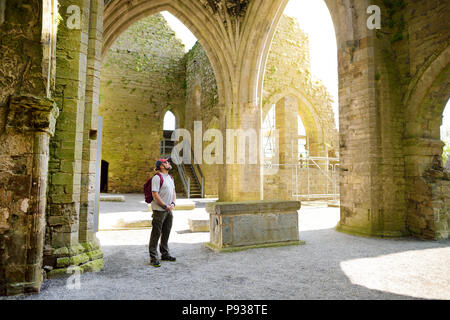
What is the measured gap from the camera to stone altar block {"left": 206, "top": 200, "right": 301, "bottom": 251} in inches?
172

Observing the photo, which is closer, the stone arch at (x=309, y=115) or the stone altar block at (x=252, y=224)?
the stone altar block at (x=252, y=224)

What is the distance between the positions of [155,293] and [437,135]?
626cm

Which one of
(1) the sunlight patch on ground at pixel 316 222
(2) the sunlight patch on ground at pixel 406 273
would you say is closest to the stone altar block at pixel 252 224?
(2) the sunlight patch on ground at pixel 406 273

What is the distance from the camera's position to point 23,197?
269 centimetres

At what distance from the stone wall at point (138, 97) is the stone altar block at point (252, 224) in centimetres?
1184

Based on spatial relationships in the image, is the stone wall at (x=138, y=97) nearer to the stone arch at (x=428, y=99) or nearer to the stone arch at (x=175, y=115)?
the stone arch at (x=175, y=115)

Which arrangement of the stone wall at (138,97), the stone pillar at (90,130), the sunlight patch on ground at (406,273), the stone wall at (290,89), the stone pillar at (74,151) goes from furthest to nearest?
the stone wall at (138,97) → the stone wall at (290,89) → the stone pillar at (90,130) → the stone pillar at (74,151) → the sunlight patch on ground at (406,273)

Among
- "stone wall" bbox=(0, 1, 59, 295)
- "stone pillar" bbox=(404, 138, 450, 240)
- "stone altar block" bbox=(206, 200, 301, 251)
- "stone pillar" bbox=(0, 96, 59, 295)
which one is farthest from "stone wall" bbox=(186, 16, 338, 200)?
"stone pillar" bbox=(0, 96, 59, 295)

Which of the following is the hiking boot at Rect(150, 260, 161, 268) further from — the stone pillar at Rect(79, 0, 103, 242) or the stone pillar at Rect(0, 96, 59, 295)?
the stone pillar at Rect(0, 96, 59, 295)

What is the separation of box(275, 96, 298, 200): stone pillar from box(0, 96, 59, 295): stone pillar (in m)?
11.6

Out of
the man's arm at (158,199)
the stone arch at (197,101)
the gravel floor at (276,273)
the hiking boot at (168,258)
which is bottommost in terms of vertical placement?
the gravel floor at (276,273)

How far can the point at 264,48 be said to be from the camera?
31.0 ft

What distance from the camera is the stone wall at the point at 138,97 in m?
15.9
